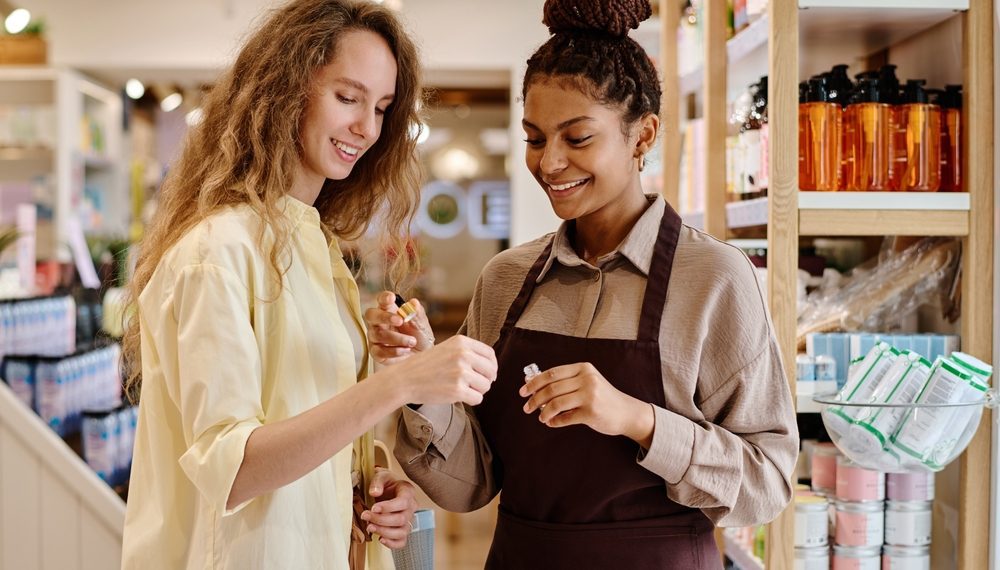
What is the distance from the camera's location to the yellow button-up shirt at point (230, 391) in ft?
4.42

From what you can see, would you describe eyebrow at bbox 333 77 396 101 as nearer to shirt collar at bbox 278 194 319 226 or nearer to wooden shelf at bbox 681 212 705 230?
shirt collar at bbox 278 194 319 226

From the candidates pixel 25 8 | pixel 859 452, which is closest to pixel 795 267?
pixel 859 452

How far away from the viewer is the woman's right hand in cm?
129

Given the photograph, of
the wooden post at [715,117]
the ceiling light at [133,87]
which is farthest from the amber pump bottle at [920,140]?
the ceiling light at [133,87]

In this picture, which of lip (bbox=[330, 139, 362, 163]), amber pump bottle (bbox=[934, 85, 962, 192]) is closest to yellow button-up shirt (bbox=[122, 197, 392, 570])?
lip (bbox=[330, 139, 362, 163])

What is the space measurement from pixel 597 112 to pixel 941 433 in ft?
3.21

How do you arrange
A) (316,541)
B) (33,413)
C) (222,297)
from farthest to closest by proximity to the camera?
(33,413) < (316,541) < (222,297)

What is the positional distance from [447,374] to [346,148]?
0.51 meters

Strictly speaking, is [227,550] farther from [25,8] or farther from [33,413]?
[25,8]

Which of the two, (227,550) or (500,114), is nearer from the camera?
(227,550)

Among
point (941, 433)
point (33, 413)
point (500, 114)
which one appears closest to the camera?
point (941, 433)

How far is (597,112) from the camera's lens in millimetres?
1576

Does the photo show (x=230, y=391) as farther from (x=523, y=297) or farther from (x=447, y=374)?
(x=523, y=297)

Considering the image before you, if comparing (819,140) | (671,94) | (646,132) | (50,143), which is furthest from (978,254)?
(50,143)
